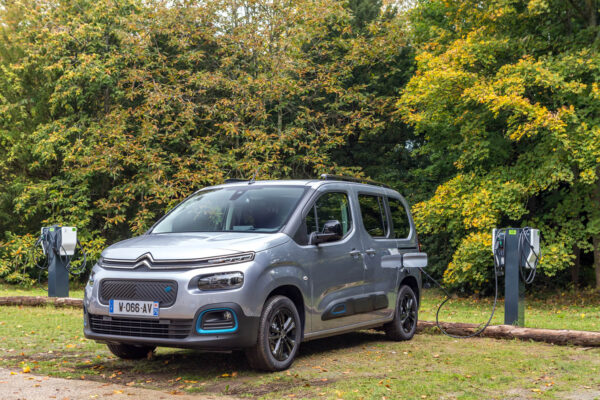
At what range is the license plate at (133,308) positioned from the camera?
6.50 m

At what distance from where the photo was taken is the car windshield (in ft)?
25.0

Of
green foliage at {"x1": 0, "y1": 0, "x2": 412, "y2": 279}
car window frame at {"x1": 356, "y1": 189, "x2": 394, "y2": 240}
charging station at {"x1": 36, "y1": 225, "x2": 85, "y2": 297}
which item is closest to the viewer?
car window frame at {"x1": 356, "y1": 189, "x2": 394, "y2": 240}

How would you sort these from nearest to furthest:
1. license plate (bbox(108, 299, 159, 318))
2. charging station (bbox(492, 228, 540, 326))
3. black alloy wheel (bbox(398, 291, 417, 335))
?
license plate (bbox(108, 299, 159, 318)) < black alloy wheel (bbox(398, 291, 417, 335)) < charging station (bbox(492, 228, 540, 326))

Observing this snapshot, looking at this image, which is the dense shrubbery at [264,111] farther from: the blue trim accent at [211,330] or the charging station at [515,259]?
the blue trim accent at [211,330]

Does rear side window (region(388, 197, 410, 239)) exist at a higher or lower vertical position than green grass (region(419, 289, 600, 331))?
higher

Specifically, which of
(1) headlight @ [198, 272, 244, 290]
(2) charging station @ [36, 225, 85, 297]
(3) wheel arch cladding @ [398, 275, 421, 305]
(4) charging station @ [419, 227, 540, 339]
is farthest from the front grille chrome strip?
(2) charging station @ [36, 225, 85, 297]

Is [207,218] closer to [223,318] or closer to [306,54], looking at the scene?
[223,318]

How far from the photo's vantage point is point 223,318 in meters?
6.49

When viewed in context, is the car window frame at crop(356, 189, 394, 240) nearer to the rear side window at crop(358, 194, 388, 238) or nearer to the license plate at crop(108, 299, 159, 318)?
the rear side window at crop(358, 194, 388, 238)

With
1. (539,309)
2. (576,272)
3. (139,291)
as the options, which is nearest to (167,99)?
(539,309)

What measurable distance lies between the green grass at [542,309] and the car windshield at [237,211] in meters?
5.73

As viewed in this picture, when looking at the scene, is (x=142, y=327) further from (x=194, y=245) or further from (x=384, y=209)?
(x=384, y=209)

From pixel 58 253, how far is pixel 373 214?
703 cm

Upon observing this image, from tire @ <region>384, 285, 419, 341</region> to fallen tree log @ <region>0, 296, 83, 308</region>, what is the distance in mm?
6006
